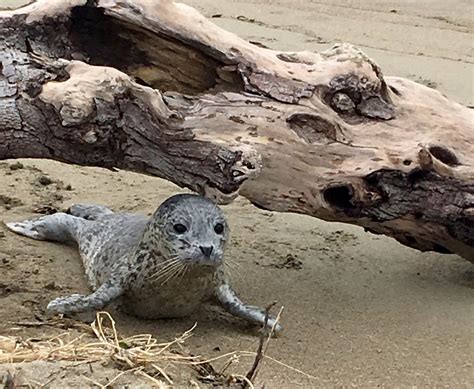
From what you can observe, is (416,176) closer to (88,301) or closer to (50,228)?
(88,301)

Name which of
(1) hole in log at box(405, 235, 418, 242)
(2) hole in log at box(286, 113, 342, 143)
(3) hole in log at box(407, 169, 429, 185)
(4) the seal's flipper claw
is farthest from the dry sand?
(2) hole in log at box(286, 113, 342, 143)

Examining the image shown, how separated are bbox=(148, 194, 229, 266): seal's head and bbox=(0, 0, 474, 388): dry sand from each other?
283 mm

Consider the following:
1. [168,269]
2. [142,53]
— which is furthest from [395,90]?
[168,269]

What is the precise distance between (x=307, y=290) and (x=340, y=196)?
43 cm

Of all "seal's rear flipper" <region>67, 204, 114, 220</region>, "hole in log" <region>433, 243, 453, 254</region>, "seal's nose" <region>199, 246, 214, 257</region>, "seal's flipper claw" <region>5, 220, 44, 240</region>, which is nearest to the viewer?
"seal's nose" <region>199, 246, 214, 257</region>

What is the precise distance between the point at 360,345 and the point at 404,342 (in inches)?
6.1

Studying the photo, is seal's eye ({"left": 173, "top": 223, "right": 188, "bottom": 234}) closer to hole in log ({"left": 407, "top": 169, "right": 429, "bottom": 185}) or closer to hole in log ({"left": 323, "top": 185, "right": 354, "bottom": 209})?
hole in log ({"left": 323, "top": 185, "right": 354, "bottom": 209})

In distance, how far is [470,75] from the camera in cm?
679

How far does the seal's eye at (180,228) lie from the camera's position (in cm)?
355

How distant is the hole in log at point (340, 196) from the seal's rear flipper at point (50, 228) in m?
1.13

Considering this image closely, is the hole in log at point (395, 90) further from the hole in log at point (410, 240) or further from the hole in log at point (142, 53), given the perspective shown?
the hole in log at point (142, 53)

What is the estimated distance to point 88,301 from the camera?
3586mm

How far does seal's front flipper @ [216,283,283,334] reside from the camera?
144 inches

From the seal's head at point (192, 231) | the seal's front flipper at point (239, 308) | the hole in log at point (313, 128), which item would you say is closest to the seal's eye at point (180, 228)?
the seal's head at point (192, 231)
